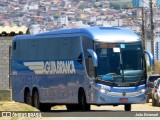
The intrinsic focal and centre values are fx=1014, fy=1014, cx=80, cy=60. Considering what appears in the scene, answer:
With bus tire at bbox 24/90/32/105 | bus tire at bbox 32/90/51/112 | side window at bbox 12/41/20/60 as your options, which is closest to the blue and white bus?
bus tire at bbox 32/90/51/112

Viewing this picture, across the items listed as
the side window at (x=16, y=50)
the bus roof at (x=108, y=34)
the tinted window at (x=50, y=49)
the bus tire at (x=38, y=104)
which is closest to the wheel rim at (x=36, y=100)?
the bus tire at (x=38, y=104)

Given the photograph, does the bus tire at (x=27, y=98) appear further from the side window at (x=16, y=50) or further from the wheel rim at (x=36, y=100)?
the side window at (x=16, y=50)

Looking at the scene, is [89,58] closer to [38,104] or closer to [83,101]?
[83,101]

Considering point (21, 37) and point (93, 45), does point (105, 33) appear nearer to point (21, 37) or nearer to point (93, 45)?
point (93, 45)

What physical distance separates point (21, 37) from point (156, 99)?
23.1ft

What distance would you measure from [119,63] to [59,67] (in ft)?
11.5

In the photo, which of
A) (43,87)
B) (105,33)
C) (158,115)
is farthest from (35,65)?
(158,115)

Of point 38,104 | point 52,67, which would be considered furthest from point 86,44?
point 38,104

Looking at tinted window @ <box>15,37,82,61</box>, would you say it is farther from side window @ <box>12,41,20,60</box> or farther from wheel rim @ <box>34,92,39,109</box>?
wheel rim @ <box>34,92,39,109</box>

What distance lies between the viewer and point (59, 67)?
4119 cm

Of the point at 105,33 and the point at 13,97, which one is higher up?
the point at 105,33

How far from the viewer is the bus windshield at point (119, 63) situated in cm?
3847

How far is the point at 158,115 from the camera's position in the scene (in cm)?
3666

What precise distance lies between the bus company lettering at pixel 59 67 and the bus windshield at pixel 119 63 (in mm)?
1894
